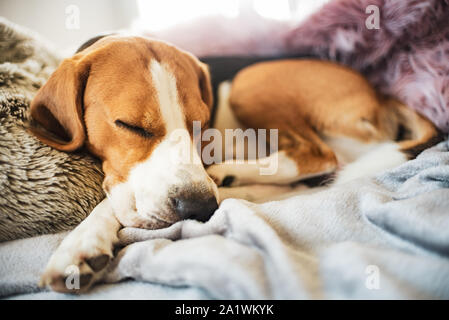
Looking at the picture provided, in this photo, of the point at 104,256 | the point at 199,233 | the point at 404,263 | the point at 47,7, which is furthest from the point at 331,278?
the point at 47,7

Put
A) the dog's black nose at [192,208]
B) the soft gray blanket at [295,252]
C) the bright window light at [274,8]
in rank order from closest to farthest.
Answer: the soft gray blanket at [295,252] → the dog's black nose at [192,208] → the bright window light at [274,8]

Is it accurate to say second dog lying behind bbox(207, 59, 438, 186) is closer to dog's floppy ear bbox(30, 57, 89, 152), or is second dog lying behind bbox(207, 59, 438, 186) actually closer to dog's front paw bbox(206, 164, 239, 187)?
dog's front paw bbox(206, 164, 239, 187)

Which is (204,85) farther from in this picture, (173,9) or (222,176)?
(173,9)

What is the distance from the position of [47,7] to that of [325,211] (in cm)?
135

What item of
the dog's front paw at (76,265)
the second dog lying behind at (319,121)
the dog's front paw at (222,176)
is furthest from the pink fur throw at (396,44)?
the dog's front paw at (76,265)

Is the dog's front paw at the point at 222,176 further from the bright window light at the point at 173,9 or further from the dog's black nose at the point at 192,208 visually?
the bright window light at the point at 173,9

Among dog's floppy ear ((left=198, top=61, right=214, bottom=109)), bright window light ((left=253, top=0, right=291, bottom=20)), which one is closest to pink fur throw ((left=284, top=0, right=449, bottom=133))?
bright window light ((left=253, top=0, right=291, bottom=20))

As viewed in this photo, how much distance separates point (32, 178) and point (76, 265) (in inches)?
12.7

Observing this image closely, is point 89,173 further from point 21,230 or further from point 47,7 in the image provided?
point 47,7

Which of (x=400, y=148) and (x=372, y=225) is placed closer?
(x=372, y=225)

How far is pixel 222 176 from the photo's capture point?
118 cm

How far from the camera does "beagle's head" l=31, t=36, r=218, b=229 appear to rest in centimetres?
85

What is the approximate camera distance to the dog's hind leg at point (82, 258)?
2.16 ft

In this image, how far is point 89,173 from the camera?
3.09 feet
